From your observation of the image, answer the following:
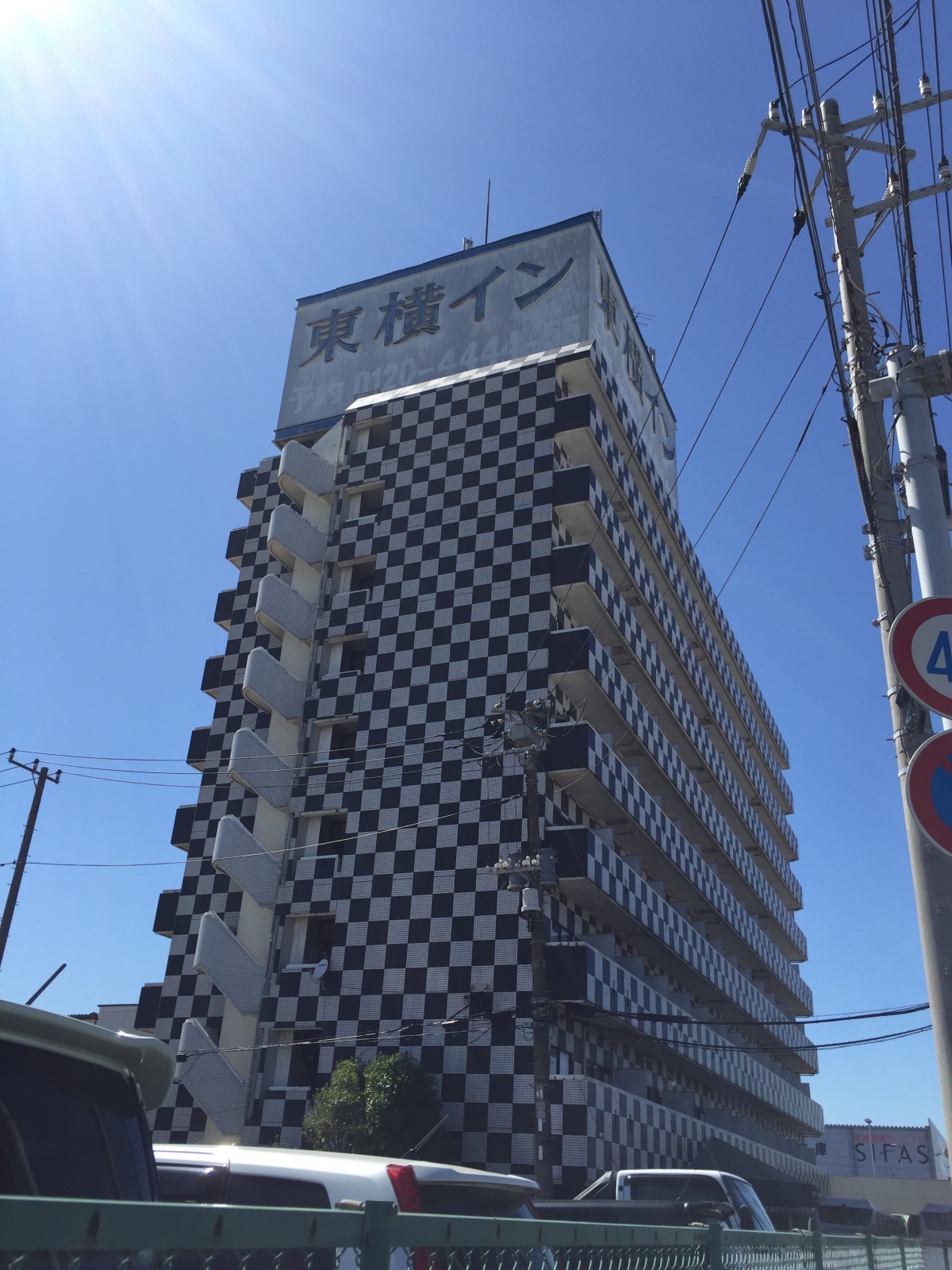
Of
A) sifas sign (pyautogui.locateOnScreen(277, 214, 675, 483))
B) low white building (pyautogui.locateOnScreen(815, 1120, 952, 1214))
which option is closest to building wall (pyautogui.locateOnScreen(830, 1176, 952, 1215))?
low white building (pyautogui.locateOnScreen(815, 1120, 952, 1214))

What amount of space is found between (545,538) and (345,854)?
1005 cm

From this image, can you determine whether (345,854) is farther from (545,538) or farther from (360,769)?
(545,538)

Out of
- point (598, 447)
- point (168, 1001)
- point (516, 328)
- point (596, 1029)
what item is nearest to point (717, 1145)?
point (596, 1029)

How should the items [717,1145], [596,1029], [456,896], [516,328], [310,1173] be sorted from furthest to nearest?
1. [516,328]
2. [717,1145]
3. [596,1029]
4. [456,896]
5. [310,1173]

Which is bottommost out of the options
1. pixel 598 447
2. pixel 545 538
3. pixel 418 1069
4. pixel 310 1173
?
pixel 310 1173

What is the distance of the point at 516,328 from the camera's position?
34781 millimetres

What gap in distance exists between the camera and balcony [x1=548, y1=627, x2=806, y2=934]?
91.7 ft

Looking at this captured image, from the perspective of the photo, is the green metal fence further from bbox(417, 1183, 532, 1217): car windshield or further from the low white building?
the low white building

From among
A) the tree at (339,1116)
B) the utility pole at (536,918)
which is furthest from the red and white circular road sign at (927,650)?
the tree at (339,1116)

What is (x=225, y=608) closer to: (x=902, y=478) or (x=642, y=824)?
(x=642, y=824)

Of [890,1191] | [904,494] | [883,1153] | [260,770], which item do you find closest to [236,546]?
[260,770]

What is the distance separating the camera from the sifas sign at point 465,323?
114 ft

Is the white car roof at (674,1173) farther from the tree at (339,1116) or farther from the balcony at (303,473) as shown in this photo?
the balcony at (303,473)

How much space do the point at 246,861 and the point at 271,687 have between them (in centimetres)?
502
